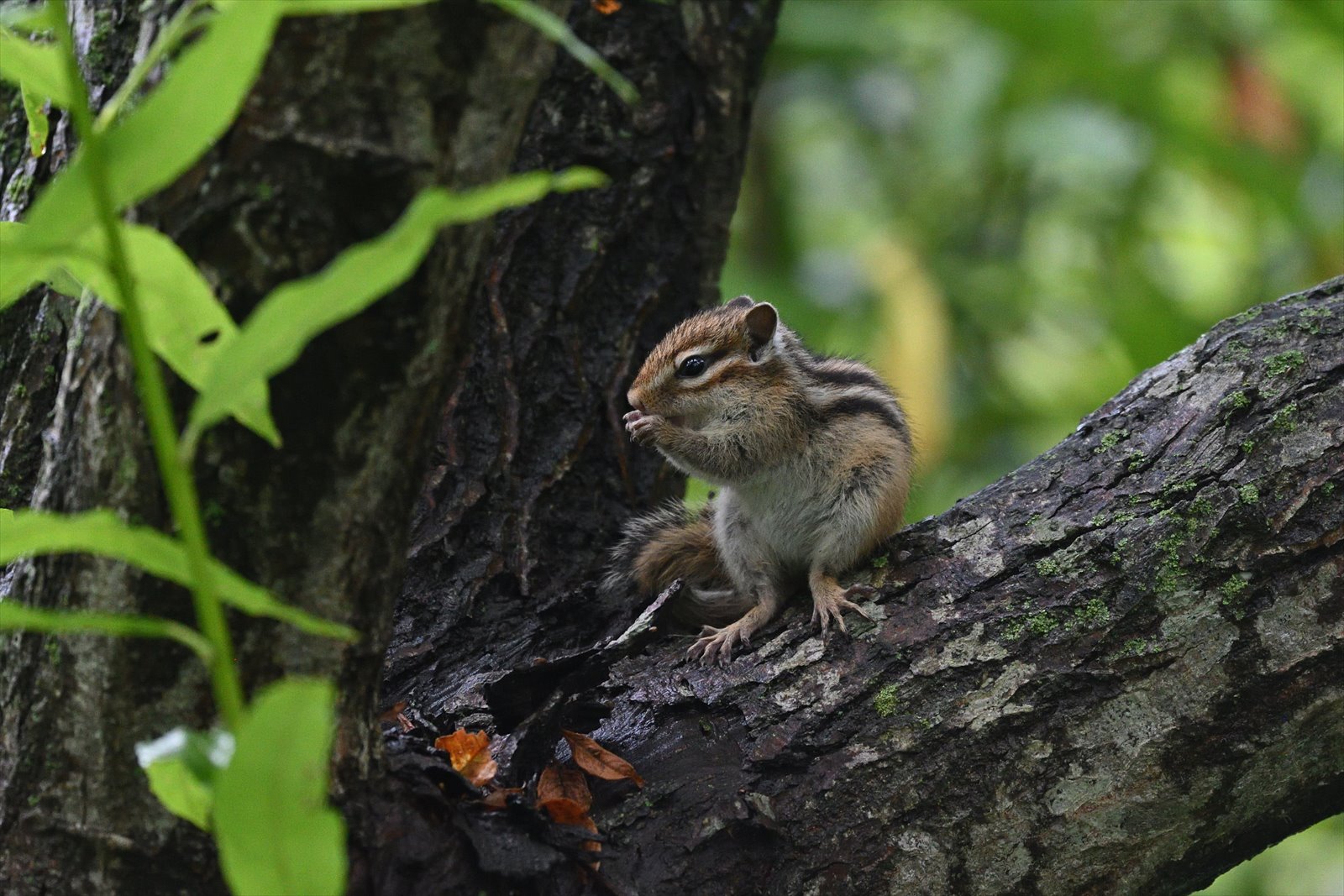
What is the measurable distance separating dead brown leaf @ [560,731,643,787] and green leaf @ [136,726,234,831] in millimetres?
926

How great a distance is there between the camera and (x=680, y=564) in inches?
123

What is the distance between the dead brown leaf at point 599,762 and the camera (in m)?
2.00

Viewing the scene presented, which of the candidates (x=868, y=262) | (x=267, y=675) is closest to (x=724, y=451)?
(x=868, y=262)

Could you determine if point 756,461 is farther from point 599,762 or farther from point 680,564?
point 599,762

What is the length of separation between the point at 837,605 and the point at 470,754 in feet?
2.35

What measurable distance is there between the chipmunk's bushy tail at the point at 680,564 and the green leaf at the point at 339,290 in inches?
75.9

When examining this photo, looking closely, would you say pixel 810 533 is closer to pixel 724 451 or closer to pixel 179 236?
pixel 724 451

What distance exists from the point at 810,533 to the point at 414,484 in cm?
177

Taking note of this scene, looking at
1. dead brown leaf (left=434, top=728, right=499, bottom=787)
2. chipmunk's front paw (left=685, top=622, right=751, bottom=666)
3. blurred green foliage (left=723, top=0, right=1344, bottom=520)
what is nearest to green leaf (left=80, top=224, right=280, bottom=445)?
dead brown leaf (left=434, top=728, right=499, bottom=787)

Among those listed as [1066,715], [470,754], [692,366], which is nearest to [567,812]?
[470,754]

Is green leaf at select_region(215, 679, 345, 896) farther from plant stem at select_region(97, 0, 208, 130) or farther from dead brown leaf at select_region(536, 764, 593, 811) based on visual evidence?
dead brown leaf at select_region(536, 764, 593, 811)

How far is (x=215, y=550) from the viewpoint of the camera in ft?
4.24

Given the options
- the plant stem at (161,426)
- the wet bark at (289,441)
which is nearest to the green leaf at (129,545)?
the plant stem at (161,426)

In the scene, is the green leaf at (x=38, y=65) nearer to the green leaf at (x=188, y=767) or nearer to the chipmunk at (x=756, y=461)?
the green leaf at (x=188, y=767)
